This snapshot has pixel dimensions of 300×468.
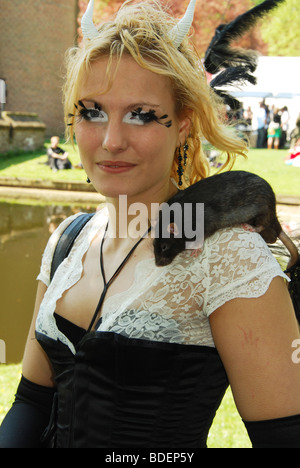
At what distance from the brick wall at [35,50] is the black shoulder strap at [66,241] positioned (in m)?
20.3

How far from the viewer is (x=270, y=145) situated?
20.3 meters

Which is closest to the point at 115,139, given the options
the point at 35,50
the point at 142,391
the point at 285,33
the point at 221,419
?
the point at 142,391

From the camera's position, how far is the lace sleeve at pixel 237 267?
1309 millimetres

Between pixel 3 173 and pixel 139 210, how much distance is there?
43.1 ft

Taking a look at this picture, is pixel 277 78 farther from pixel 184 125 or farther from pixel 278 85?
pixel 184 125

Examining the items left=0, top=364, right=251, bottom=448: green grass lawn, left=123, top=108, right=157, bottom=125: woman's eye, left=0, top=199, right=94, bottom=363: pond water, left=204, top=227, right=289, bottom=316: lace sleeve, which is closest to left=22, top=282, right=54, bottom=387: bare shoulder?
left=204, top=227, right=289, bottom=316: lace sleeve

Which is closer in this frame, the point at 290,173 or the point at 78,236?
the point at 78,236

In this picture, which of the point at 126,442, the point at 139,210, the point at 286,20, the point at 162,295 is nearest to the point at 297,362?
the point at 162,295

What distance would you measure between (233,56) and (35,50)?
21997 mm

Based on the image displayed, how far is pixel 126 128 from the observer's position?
1529mm

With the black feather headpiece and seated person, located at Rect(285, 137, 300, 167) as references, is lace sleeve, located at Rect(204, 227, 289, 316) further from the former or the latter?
seated person, located at Rect(285, 137, 300, 167)

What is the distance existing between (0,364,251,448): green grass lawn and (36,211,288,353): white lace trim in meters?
2.40

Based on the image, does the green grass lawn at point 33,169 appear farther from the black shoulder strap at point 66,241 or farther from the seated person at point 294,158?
the black shoulder strap at point 66,241

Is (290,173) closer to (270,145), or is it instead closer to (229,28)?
(270,145)
